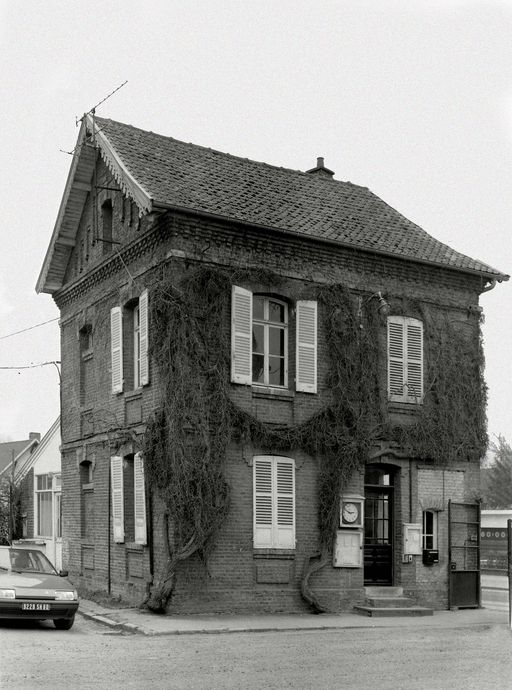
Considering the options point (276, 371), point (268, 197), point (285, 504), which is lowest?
point (285, 504)

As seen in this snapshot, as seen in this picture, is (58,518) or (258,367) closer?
(258,367)

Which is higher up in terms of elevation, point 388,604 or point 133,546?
point 133,546

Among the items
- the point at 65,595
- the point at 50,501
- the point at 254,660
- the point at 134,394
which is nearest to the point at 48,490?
the point at 50,501

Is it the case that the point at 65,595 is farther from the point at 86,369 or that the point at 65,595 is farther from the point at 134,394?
the point at 86,369

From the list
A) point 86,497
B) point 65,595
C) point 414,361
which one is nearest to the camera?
point 65,595

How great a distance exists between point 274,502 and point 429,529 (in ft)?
13.6

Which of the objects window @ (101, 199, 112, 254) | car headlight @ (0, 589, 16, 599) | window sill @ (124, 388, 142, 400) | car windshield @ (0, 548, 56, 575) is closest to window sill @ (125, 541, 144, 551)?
car windshield @ (0, 548, 56, 575)

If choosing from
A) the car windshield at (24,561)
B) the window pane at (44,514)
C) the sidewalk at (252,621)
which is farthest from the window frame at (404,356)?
the window pane at (44,514)

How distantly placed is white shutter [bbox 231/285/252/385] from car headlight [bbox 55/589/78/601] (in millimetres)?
5134

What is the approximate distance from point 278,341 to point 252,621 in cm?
570

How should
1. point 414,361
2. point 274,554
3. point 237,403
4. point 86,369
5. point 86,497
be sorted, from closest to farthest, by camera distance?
point 237,403 → point 274,554 → point 414,361 → point 86,497 → point 86,369

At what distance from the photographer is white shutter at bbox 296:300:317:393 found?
19.9m

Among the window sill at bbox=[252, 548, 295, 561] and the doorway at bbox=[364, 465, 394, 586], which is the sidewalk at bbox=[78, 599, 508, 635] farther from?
the doorway at bbox=[364, 465, 394, 586]

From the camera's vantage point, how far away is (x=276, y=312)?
20094 millimetres
